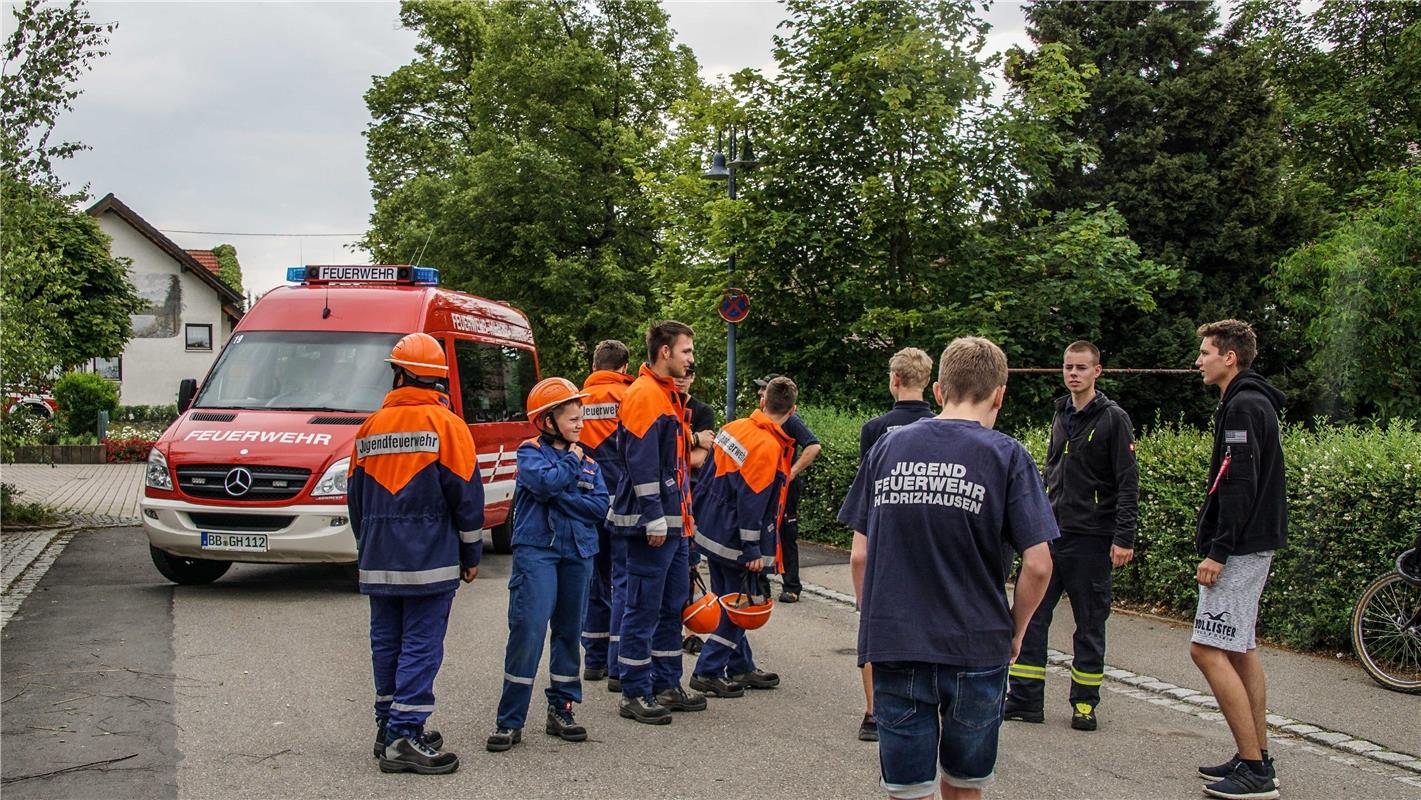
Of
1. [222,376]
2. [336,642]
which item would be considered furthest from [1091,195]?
[336,642]

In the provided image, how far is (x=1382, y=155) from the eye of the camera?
89.4ft

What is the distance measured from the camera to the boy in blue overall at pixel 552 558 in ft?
19.1

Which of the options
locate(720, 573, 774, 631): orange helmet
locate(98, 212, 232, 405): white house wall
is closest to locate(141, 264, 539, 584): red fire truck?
locate(720, 573, 774, 631): orange helmet

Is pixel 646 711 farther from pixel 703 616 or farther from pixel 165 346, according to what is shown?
pixel 165 346

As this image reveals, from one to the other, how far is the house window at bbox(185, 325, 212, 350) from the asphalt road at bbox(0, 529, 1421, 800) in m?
45.2

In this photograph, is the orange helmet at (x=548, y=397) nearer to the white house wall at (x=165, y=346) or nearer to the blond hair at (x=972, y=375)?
the blond hair at (x=972, y=375)

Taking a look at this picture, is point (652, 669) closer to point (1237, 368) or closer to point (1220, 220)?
point (1237, 368)

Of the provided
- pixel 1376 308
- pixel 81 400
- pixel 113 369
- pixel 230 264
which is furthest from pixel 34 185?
pixel 230 264

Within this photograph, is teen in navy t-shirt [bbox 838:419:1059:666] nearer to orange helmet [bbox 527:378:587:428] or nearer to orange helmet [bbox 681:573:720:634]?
orange helmet [bbox 527:378:587:428]

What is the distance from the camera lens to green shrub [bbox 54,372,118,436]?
3269 centimetres

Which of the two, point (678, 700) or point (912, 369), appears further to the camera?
point (678, 700)

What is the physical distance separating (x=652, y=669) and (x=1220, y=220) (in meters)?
24.0

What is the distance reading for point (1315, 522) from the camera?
25.8 ft

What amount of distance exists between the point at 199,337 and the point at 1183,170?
39.5 metres
